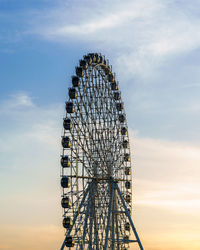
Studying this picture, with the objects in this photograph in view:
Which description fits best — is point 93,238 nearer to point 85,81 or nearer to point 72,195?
point 72,195

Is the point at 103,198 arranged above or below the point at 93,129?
below

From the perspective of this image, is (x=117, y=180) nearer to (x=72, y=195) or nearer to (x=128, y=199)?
(x=128, y=199)

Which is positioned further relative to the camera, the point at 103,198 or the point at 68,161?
the point at 103,198

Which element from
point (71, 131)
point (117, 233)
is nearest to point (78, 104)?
point (71, 131)

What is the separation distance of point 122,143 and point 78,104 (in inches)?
418

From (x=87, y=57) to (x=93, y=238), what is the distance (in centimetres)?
1608

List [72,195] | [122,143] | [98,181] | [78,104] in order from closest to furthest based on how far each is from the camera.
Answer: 1. [72,195]
2. [78,104]
3. [98,181]
4. [122,143]

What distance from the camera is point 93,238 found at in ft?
148

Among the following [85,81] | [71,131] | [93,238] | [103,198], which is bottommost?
[93,238]

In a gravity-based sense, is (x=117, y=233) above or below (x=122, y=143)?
below

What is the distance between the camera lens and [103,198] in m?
46.2

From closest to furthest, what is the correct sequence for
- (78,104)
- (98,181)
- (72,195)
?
1. (72,195)
2. (78,104)
3. (98,181)

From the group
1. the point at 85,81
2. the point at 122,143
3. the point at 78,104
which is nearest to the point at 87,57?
the point at 85,81

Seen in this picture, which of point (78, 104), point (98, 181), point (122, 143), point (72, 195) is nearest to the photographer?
point (72, 195)
